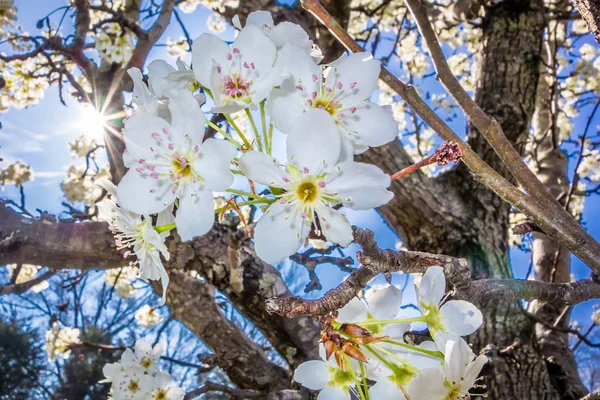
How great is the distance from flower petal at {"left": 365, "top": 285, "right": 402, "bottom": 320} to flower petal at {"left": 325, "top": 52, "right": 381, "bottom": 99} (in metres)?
0.28

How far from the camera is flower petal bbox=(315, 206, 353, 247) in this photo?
1.67 ft

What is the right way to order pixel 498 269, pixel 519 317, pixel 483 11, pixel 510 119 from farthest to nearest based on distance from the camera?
pixel 483 11, pixel 510 119, pixel 498 269, pixel 519 317

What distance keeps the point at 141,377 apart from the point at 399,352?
1278 mm

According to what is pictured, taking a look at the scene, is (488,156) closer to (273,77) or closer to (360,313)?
(360,313)

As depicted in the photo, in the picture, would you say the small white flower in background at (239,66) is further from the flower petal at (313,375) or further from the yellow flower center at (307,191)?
the flower petal at (313,375)

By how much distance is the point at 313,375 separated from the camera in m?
0.64

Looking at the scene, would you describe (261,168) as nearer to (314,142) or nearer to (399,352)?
(314,142)

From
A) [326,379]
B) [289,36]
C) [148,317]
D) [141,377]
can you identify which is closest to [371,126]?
[289,36]

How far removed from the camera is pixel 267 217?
490 millimetres

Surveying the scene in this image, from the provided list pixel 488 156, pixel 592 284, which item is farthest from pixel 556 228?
pixel 488 156

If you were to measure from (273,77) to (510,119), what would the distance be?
5.87 ft

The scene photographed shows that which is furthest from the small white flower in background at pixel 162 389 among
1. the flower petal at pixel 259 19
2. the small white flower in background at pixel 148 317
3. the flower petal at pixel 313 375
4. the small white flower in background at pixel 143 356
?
the small white flower in background at pixel 148 317

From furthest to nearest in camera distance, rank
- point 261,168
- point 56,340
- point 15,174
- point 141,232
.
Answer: point 15,174
point 56,340
point 141,232
point 261,168

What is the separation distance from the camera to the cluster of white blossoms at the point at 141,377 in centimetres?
141
